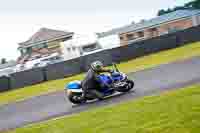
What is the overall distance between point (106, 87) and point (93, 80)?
17.7 inches

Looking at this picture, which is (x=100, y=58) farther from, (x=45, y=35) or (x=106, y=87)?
(x=45, y=35)

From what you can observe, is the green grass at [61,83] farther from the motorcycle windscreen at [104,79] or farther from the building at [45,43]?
the building at [45,43]

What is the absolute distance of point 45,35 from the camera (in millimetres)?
68625

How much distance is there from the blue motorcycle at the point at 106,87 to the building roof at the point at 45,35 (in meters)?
52.9

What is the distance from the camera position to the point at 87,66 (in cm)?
2802

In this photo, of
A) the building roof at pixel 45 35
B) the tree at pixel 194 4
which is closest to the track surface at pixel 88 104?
the building roof at pixel 45 35

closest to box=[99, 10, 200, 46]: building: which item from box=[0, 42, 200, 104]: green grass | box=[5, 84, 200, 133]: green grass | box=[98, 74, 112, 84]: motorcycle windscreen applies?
box=[0, 42, 200, 104]: green grass

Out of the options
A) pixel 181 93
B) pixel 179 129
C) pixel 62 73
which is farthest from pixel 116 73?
pixel 62 73

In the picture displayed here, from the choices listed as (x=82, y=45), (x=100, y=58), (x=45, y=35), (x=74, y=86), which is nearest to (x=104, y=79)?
(x=74, y=86)

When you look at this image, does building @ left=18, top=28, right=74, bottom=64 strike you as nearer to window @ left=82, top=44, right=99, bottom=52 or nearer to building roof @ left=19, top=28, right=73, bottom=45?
building roof @ left=19, top=28, right=73, bottom=45

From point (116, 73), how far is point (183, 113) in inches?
244

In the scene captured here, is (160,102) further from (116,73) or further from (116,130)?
(116,73)

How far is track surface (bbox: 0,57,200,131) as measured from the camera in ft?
41.9

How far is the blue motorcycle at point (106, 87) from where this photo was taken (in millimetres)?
13750
